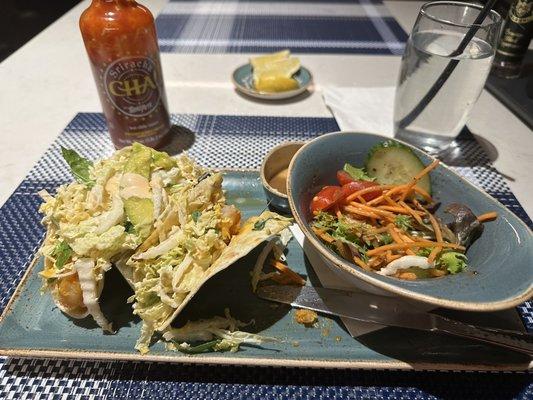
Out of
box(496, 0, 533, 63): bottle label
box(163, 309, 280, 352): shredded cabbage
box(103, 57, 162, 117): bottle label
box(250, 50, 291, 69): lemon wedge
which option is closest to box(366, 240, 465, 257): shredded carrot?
box(163, 309, 280, 352): shredded cabbage

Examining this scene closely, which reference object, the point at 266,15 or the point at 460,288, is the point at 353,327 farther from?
the point at 266,15

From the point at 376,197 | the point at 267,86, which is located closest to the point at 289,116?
the point at 267,86

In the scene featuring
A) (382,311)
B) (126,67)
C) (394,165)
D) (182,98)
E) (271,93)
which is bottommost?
(182,98)

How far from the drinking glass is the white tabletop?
0.34 meters

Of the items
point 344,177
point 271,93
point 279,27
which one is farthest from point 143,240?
point 279,27

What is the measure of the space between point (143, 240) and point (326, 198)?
0.53 m

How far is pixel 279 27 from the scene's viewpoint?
9.78 feet

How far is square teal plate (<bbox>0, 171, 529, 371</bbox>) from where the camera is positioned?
0.88 m

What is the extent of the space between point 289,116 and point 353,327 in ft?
4.15

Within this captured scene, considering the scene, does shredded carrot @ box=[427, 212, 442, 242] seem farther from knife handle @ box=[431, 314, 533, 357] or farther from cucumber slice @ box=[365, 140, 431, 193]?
knife handle @ box=[431, 314, 533, 357]

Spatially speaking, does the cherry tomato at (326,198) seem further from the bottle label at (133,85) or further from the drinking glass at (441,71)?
the bottle label at (133,85)

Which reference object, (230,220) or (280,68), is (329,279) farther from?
(280,68)

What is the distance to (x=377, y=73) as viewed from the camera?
7.75 ft

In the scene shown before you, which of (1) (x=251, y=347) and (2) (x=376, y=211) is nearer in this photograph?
(1) (x=251, y=347)
